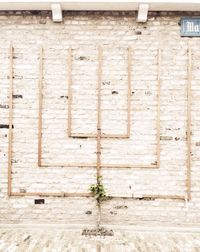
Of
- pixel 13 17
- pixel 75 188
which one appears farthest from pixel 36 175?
pixel 13 17

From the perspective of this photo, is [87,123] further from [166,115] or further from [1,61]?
[1,61]

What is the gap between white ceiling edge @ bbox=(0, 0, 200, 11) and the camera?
5434 mm

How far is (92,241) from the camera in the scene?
16.5 ft

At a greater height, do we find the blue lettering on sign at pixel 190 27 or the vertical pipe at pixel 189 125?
the blue lettering on sign at pixel 190 27

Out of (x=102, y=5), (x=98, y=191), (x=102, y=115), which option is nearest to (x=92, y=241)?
(x=98, y=191)

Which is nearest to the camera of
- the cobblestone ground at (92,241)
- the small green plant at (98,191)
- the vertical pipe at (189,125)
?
the cobblestone ground at (92,241)

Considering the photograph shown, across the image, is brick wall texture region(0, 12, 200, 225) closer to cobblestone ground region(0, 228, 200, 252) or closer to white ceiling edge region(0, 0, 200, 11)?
white ceiling edge region(0, 0, 200, 11)

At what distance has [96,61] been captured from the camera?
5734 mm

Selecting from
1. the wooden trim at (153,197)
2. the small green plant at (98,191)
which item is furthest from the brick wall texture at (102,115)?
the small green plant at (98,191)

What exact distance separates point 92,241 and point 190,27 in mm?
3506

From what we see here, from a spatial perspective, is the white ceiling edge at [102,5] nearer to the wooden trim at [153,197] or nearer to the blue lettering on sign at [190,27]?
the blue lettering on sign at [190,27]

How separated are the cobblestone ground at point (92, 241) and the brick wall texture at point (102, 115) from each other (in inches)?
9.2

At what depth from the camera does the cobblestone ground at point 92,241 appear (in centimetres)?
471

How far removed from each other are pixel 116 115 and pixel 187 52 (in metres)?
1.47
